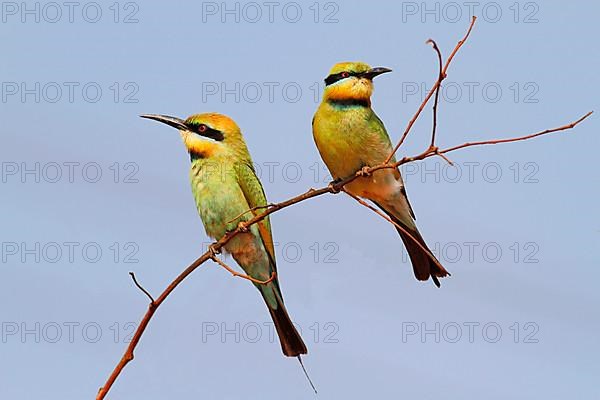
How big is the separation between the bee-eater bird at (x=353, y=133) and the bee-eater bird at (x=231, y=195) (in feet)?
1.32

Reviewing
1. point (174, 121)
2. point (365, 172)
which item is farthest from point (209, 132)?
point (365, 172)

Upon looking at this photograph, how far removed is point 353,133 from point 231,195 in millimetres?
626

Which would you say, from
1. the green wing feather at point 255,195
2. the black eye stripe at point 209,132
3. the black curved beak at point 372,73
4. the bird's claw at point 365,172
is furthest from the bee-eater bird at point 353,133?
the bird's claw at point 365,172

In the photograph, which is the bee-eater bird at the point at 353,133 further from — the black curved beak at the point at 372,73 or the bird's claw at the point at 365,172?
the bird's claw at the point at 365,172

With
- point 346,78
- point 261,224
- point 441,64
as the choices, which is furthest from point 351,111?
point 441,64

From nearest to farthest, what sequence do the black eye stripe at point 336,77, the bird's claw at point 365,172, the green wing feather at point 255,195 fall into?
the bird's claw at point 365,172 → the green wing feather at point 255,195 → the black eye stripe at point 336,77

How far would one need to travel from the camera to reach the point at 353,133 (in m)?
3.86

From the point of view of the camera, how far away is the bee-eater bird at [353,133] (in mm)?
3826

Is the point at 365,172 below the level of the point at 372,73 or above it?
below

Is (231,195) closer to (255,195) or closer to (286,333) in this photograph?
(255,195)

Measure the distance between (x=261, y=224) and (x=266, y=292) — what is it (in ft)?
0.94

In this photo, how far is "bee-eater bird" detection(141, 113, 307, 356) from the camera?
11.7 feet

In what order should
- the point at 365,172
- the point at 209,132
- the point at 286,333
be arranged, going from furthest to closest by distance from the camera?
1. the point at 209,132
2. the point at 286,333
3. the point at 365,172

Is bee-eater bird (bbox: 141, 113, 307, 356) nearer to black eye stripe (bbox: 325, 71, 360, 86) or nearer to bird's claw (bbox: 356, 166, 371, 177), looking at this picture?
black eye stripe (bbox: 325, 71, 360, 86)
